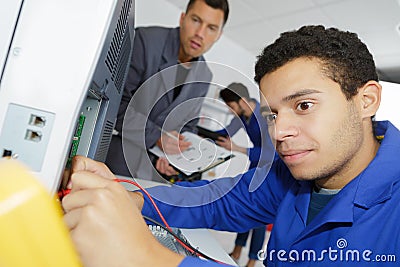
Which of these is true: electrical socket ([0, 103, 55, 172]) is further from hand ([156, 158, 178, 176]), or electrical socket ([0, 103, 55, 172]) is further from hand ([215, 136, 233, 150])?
hand ([215, 136, 233, 150])

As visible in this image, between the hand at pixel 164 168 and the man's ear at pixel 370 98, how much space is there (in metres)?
0.83

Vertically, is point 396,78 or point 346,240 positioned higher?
point 396,78

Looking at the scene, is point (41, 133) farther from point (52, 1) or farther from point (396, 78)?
point (396, 78)

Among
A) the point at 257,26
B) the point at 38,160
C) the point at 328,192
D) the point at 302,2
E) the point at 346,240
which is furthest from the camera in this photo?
the point at 257,26

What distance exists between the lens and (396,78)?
3615 millimetres

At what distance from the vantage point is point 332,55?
73cm

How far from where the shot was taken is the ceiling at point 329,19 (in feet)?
8.04

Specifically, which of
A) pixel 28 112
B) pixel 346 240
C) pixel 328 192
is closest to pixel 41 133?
pixel 28 112

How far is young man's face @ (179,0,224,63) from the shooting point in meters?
1.48

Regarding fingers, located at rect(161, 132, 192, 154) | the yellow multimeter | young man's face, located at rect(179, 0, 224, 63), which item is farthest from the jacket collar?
young man's face, located at rect(179, 0, 224, 63)

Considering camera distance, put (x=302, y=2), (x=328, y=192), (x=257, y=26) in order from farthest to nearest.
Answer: (x=257, y=26) → (x=302, y=2) → (x=328, y=192)

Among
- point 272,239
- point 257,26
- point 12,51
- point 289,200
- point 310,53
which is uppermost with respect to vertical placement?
point 257,26

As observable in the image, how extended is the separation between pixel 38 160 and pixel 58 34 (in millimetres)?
123

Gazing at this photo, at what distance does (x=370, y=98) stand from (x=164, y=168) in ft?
2.88
